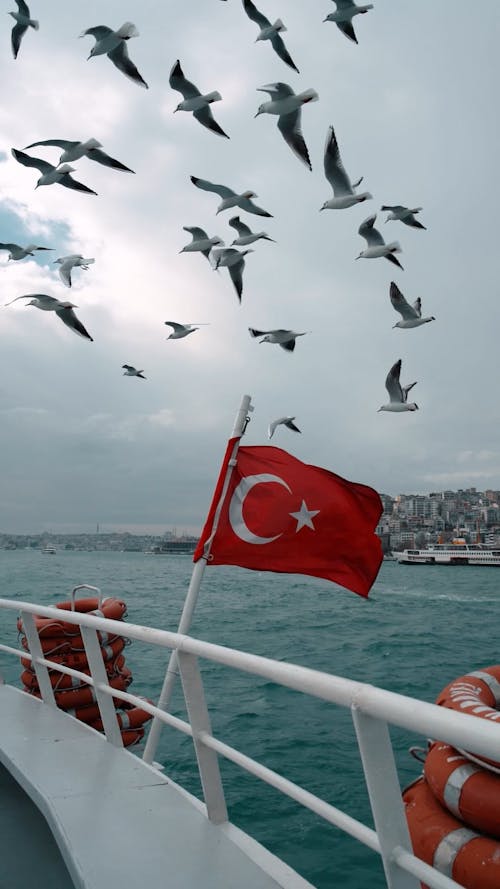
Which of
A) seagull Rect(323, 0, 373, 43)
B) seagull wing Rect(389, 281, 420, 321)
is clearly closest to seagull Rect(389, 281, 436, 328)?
seagull wing Rect(389, 281, 420, 321)

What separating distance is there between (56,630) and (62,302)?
213 inches

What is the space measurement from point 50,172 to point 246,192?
9.13 feet

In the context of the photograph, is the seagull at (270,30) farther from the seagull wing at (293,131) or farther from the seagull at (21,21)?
the seagull at (21,21)

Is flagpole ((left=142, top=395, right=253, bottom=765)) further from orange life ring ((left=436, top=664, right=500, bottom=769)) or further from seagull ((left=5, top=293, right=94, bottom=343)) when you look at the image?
seagull ((left=5, top=293, right=94, bottom=343))

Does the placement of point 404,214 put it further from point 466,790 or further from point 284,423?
point 466,790

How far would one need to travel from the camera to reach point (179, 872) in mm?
2398

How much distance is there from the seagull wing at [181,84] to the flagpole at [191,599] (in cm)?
648

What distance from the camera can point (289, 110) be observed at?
9.00 m

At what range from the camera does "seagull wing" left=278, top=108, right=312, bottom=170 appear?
9.00m

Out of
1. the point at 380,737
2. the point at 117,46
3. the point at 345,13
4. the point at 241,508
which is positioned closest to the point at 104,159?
the point at 117,46

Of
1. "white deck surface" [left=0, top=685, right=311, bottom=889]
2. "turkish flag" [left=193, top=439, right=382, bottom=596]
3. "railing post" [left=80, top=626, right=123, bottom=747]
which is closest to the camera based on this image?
"white deck surface" [left=0, top=685, right=311, bottom=889]

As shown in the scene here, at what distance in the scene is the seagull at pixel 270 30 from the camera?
8.42m

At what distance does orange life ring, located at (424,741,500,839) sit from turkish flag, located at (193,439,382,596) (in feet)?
6.65

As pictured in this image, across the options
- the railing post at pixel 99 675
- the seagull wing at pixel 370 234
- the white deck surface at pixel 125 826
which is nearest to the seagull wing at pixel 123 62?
the seagull wing at pixel 370 234
